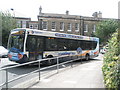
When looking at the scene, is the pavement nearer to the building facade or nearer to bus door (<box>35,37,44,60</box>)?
bus door (<box>35,37,44,60</box>)

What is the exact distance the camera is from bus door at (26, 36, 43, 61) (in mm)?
10383

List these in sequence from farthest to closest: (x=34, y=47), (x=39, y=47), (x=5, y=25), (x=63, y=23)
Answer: (x=63, y=23) < (x=5, y=25) < (x=39, y=47) < (x=34, y=47)

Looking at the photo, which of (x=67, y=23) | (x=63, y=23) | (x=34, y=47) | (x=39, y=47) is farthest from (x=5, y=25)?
(x=34, y=47)

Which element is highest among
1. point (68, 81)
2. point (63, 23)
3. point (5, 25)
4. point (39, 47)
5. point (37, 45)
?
point (63, 23)

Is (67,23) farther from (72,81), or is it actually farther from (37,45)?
(72,81)

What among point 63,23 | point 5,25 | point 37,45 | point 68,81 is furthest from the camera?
point 63,23

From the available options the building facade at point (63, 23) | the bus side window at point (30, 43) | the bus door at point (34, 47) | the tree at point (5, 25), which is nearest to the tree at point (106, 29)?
the building facade at point (63, 23)

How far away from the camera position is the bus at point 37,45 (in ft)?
33.6

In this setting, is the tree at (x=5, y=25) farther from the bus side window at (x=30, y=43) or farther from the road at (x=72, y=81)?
the road at (x=72, y=81)

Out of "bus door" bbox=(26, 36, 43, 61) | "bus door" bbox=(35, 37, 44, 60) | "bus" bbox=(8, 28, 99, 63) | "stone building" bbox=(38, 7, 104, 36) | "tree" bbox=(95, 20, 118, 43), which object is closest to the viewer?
"bus" bbox=(8, 28, 99, 63)

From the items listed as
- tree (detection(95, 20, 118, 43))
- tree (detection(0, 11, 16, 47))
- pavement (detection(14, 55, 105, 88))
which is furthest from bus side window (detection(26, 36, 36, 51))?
tree (detection(95, 20, 118, 43))

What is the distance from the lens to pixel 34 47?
10.7 m

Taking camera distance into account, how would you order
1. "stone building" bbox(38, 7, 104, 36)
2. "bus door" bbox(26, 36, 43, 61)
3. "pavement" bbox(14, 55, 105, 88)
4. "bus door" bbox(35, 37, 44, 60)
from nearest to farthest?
"pavement" bbox(14, 55, 105, 88) < "bus door" bbox(26, 36, 43, 61) < "bus door" bbox(35, 37, 44, 60) < "stone building" bbox(38, 7, 104, 36)

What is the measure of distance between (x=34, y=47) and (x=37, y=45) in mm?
373
